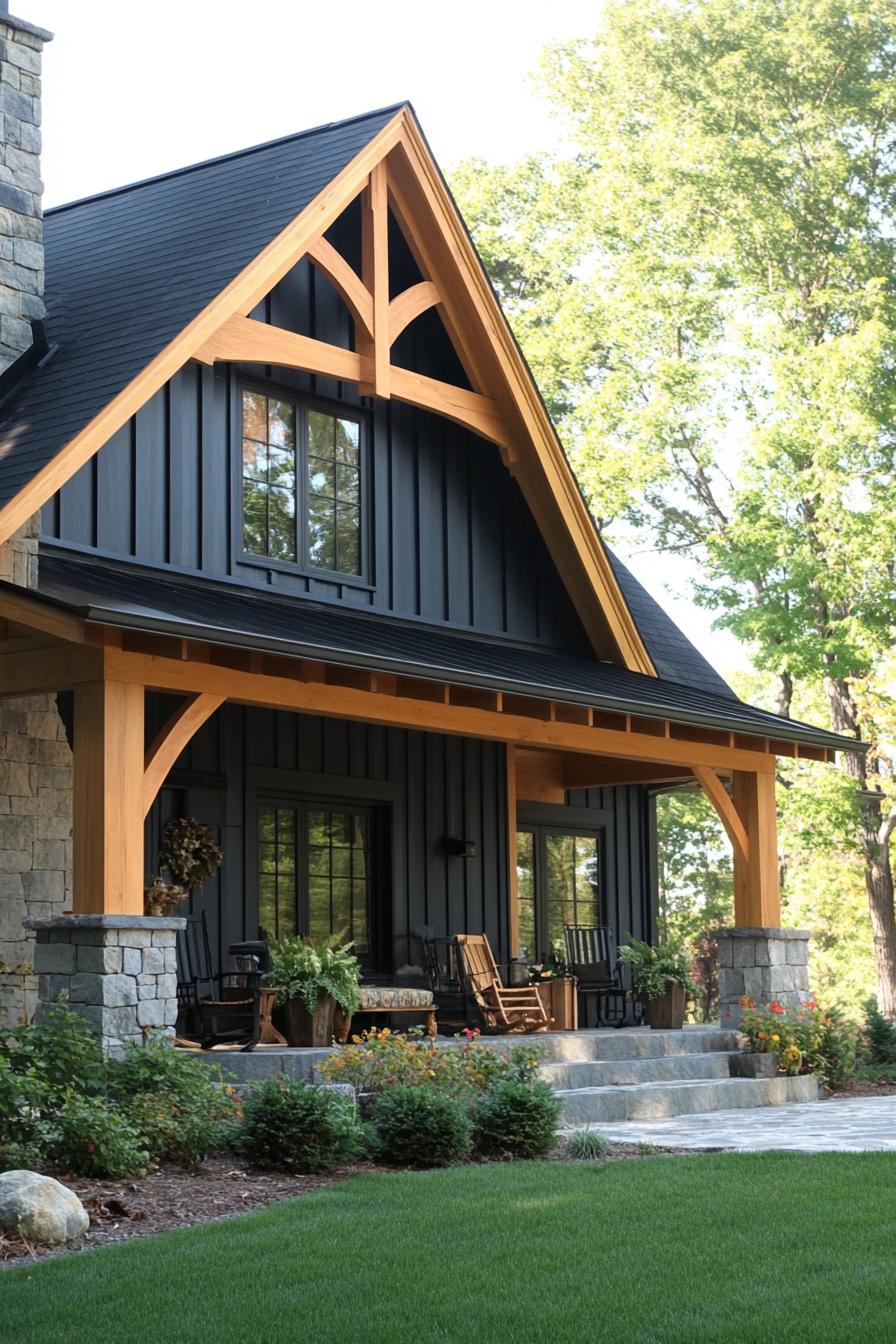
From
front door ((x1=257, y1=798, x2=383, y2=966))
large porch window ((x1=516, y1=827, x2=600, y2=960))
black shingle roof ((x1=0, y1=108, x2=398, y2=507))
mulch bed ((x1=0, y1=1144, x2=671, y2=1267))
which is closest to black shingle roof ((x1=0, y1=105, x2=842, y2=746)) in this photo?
black shingle roof ((x1=0, y1=108, x2=398, y2=507))

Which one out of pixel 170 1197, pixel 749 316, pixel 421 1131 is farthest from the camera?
pixel 749 316

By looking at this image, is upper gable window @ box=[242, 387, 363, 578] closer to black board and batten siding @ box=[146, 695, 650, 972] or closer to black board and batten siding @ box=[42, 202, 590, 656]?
black board and batten siding @ box=[42, 202, 590, 656]

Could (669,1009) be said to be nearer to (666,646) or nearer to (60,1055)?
(666,646)

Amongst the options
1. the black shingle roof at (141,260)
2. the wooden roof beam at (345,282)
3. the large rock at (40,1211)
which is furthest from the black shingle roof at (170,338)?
the large rock at (40,1211)

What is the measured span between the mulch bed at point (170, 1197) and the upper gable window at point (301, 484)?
19.7 feet

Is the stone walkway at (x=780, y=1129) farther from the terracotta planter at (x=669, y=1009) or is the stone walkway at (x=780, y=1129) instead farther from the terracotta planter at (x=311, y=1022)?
the terracotta planter at (x=669, y=1009)

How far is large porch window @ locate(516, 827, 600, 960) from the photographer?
16.6 m

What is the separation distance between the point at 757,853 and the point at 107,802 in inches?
276

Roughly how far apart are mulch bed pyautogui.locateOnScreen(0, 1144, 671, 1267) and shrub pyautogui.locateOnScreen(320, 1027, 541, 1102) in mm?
907

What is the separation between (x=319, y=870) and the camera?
13875 mm

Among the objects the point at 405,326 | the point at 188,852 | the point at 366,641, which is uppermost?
the point at 405,326

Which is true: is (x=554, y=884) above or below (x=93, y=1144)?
above

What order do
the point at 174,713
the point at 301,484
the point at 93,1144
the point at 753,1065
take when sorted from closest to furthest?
the point at 93,1144
the point at 174,713
the point at 753,1065
the point at 301,484

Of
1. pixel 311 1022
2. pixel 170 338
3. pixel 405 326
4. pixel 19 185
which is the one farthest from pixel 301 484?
pixel 311 1022
